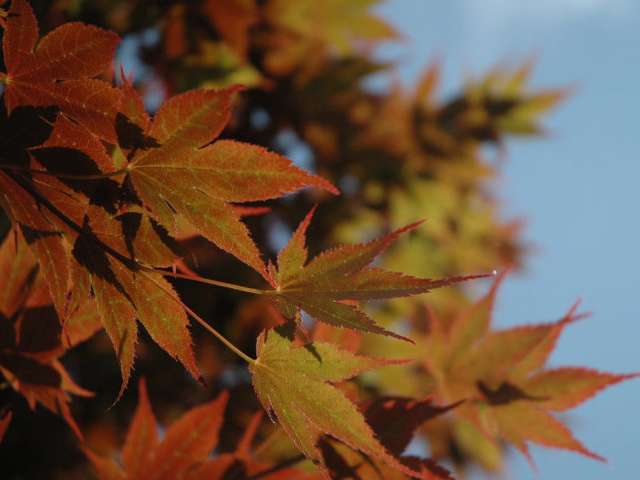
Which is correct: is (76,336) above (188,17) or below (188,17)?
below

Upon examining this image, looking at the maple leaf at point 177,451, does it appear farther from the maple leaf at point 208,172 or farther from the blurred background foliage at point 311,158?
the maple leaf at point 208,172

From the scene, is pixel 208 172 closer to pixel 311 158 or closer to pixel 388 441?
pixel 388 441

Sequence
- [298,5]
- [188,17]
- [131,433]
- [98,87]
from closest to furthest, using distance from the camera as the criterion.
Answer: [98,87] → [131,433] → [188,17] → [298,5]

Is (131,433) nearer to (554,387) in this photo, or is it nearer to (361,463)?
(361,463)

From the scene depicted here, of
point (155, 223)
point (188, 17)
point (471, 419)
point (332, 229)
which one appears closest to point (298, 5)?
point (188, 17)

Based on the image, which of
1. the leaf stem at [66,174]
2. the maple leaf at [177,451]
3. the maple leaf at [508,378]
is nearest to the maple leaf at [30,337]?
the maple leaf at [177,451]

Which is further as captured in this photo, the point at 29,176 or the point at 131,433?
the point at 131,433

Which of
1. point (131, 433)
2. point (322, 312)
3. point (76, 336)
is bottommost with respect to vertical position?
point (131, 433)

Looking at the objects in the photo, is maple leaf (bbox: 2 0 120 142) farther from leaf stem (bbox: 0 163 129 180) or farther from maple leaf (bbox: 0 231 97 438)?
maple leaf (bbox: 0 231 97 438)
